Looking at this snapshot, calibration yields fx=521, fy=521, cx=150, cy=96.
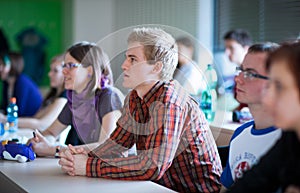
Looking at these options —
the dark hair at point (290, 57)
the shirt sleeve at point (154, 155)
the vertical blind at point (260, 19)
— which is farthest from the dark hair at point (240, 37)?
the dark hair at point (290, 57)

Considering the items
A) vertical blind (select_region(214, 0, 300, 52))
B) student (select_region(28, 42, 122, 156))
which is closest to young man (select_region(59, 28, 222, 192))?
student (select_region(28, 42, 122, 156))

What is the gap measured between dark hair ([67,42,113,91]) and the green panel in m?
4.42

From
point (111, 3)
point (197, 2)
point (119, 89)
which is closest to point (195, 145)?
point (119, 89)

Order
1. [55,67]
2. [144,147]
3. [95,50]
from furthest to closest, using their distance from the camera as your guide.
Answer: [55,67]
[95,50]
[144,147]

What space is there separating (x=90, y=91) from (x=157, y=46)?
773 millimetres

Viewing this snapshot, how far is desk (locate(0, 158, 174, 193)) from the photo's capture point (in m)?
1.71

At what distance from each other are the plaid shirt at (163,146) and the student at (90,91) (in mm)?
357

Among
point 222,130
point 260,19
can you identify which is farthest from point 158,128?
point 260,19

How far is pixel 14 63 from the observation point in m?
4.70

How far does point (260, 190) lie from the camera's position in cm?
129

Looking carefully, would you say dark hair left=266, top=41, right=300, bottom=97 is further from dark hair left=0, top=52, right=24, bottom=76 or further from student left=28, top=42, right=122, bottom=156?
dark hair left=0, top=52, right=24, bottom=76

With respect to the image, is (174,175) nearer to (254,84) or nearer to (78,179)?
(78,179)

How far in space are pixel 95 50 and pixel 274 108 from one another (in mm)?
1671

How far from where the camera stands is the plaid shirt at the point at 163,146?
5.96 feet
